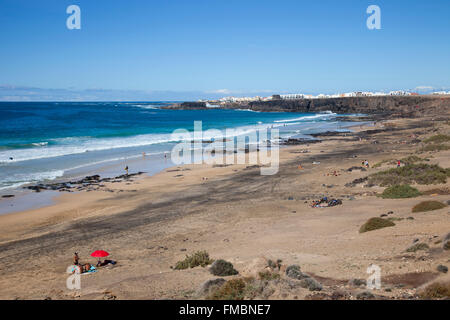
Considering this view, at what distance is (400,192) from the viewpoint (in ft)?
60.1

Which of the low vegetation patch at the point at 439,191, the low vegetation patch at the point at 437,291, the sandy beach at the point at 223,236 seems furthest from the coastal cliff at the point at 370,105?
the low vegetation patch at the point at 437,291

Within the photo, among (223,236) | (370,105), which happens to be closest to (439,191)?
(223,236)

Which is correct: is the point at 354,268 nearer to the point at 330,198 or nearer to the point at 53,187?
the point at 330,198

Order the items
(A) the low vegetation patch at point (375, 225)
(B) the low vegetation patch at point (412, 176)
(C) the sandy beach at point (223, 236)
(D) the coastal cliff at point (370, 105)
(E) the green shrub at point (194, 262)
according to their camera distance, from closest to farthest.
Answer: (C) the sandy beach at point (223, 236) → (E) the green shrub at point (194, 262) → (A) the low vegetation patch at point (375, 225) → (B) the low vegetation patch at point (412, 176) → (D) the coastal cliff at point (370, 105)

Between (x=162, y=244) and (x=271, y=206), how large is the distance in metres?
6.86

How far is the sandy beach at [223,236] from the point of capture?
30.7ft

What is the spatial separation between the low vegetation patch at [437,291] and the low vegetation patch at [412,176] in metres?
14.3

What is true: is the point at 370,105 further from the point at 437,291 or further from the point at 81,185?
the point at 437,291

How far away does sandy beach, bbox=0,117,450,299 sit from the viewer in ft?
30.7

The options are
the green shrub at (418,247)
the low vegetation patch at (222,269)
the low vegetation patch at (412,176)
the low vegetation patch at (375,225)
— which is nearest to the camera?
the low vegetation patch at (222,269)

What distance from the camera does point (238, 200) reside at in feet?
68.1

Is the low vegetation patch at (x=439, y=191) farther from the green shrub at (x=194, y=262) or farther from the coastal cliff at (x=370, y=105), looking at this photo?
the coastal cliff at (x=370, y=105)

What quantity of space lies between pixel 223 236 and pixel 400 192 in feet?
31.5
